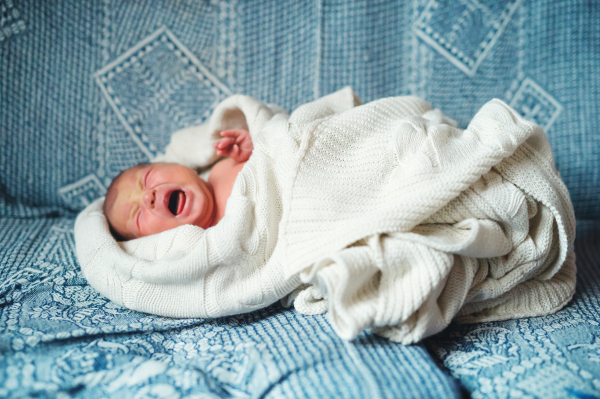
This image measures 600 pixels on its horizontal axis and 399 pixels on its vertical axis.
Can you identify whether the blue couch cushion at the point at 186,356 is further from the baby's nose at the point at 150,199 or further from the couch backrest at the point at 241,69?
the couch backrest at the point at 241,69

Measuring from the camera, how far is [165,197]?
3.28 feet

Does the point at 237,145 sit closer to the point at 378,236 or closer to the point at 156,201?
the point at 156,201

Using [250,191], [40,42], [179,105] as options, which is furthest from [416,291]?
[40,42]

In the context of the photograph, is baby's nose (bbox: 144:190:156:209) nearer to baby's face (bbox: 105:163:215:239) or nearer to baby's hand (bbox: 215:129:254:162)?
baby's face (bbox: 105:163:215:239)

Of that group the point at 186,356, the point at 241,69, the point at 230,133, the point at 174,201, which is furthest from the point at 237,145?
the point at 186,356

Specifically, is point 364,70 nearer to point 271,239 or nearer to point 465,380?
point 271,239

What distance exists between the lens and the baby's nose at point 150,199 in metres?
1.00

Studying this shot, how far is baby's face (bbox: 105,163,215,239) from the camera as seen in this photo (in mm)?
995

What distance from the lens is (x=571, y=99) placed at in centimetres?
120

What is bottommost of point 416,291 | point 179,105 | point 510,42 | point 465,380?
point 465,380

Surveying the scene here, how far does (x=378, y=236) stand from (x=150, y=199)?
21.8 inches

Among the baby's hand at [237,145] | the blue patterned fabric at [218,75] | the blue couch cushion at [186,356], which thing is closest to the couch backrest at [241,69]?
the blue patterned fabric at [218,75]

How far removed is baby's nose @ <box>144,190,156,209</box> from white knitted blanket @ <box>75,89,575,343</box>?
114 mm

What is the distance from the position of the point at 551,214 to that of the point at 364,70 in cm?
69
